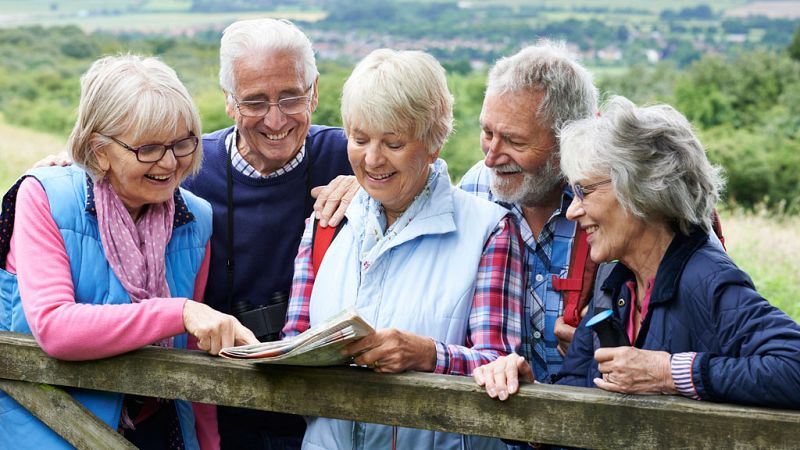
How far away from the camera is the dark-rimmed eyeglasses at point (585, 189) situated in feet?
9.15

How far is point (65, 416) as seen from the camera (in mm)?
2830

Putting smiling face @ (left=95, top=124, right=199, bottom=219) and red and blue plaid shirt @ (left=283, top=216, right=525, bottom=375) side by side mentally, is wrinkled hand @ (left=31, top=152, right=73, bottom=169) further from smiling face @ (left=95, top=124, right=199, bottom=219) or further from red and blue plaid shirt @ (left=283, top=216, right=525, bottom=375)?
red and blue plaid shirt @ (left=283, top=216, right=525, bottom=375)

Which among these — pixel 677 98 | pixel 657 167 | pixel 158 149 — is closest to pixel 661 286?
pixel 657 167

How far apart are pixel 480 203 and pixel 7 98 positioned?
1569 inches

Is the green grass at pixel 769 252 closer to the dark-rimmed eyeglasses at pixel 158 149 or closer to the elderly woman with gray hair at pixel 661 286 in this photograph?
the elderly woman with gray hair at pixel 661 286

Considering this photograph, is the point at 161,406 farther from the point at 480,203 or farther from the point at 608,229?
the point at 608,229

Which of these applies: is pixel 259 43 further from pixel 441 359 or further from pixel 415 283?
pixel 441 359

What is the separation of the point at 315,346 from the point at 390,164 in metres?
0.73

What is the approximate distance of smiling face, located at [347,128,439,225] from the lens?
2.90 meters

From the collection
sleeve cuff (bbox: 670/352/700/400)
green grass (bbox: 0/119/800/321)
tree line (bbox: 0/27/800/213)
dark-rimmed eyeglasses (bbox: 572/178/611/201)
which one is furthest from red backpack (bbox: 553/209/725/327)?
tree line (bbox: 0/27/800/213)

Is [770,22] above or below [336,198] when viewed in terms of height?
below

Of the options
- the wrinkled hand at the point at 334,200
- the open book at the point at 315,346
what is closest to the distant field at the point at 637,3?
the wrinkled hand at the point at 334,200

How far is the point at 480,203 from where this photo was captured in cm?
300

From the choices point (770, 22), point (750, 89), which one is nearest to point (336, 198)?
point (750, 89)
